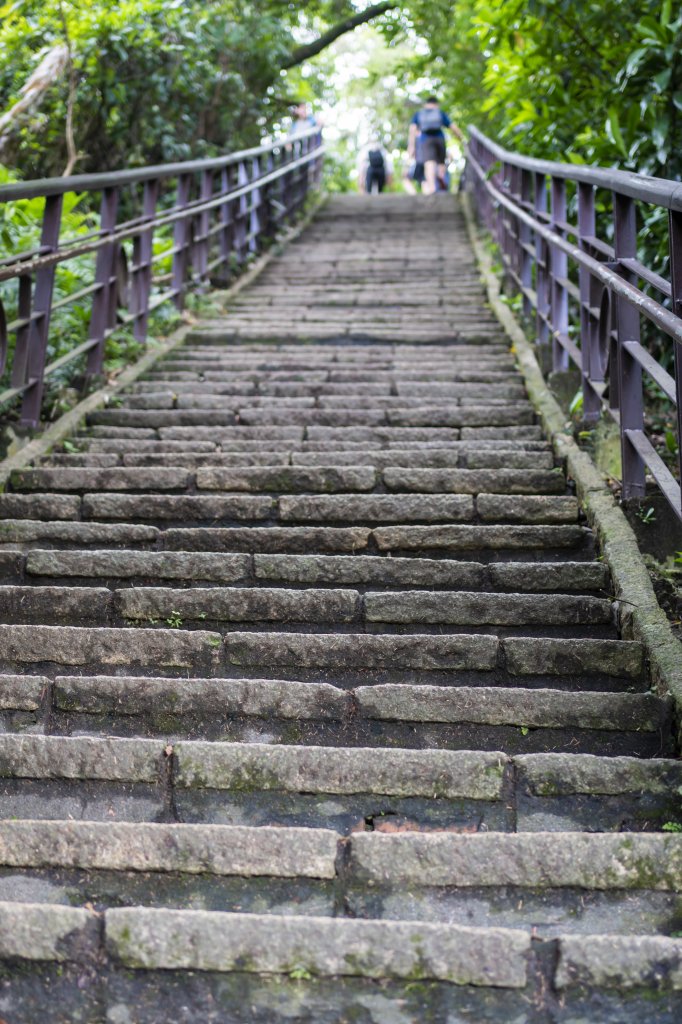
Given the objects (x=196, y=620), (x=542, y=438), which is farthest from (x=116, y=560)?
(x=542, y=438)

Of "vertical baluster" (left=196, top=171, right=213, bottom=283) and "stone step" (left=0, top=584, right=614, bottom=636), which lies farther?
Result: "vertical baluster" (left=196, top=171, right=213, bottom=283)

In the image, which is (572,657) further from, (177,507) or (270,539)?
(177,507)

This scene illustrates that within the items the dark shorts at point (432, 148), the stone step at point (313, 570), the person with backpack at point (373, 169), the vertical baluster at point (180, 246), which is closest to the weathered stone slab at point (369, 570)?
the stone step at point (313, 570)

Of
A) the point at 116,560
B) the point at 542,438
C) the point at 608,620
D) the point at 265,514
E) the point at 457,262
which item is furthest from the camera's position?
the point at 457,262

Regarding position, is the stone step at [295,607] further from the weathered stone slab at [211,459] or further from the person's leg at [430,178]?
the person's leg at [430,178]

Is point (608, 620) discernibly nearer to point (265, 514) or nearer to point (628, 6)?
point (265, 514)

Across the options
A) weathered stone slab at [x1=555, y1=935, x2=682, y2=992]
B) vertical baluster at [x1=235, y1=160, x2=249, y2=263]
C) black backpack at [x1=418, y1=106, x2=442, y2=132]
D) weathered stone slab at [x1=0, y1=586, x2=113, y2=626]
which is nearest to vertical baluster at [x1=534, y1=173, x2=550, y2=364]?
weathered stone slab at [x1=0, y1=586, x2=113, y2=626]

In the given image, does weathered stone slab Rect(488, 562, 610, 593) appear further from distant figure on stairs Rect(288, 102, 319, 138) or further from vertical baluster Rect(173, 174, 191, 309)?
distant figure on stairs Rect(288, 102, 319, 138)

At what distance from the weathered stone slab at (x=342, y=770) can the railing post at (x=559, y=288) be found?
3.23 m

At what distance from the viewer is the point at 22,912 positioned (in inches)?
73.1

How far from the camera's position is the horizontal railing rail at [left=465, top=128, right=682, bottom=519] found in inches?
106

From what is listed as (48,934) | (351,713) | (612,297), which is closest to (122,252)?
(612,297)

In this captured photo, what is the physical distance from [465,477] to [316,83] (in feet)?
39.9

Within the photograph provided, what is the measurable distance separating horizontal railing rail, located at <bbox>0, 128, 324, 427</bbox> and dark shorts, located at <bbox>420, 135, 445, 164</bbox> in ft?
9.55
